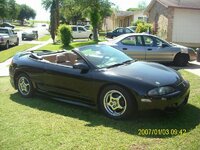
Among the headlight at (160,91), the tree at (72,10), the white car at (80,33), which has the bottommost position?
the white car at (80,33)

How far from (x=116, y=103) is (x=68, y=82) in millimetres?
1231

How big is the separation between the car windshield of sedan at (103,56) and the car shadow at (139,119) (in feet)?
3.19

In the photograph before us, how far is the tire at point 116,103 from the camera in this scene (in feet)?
18.5

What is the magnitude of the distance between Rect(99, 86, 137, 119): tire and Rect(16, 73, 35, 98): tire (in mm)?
2181

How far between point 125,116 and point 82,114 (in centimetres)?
96

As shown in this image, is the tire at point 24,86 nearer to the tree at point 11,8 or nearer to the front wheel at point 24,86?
the front wheel at point 24,86

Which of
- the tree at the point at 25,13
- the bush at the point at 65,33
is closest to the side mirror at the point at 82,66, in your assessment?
the bush at the point at 65,33

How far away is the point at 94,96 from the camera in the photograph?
20.1 ft

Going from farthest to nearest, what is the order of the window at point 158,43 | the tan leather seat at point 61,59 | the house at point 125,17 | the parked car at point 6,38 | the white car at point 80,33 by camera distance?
the house at point 125,17, the white car at point 80,33, the parked car at point 6,38, the window at point 158,43, the tan leather seat at point 61,59

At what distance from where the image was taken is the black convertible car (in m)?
5.56

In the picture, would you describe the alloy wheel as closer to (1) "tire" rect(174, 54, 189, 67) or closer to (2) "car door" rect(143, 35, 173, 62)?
(2) "car door" rect(143, 35, 173, 62)

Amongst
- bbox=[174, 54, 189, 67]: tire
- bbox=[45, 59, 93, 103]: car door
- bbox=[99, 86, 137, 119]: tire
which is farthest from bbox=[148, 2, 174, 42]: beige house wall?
bbox=[99, 86, 137, 119]: tire

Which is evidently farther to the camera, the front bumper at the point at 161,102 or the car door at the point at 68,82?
the car door at the point at 68,82
